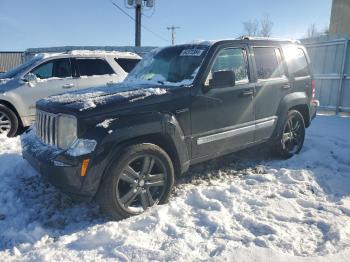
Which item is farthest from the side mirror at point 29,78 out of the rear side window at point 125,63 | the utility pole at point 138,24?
the utility pole at point 138,24

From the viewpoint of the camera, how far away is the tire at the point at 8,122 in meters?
7.08

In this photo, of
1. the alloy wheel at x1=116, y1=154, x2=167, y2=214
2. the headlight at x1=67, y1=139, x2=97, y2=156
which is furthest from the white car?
the headlight at x1=67, y1=139, x2=97, y2=156

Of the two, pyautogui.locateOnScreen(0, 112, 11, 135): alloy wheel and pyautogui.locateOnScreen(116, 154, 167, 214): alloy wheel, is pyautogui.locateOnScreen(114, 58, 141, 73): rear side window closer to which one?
pyautogui.locateOnScreen(0, 112, 11, 135): alloy wheel

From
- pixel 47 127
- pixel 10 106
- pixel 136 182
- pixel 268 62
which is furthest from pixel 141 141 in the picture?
pixel 10 106

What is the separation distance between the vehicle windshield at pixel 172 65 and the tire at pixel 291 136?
201cm

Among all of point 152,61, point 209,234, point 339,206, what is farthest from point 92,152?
point 339,206

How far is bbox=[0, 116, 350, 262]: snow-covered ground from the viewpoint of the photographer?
2889 mm

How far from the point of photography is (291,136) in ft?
18.6

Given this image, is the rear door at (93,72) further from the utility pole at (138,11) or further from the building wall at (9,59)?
the building wall at (9,59)

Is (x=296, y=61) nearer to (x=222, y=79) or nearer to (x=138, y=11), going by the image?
(x=222, y=79)

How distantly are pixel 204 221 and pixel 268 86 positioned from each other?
95.7 inches

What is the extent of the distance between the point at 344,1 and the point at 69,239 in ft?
77.2

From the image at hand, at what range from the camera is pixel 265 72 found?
4.96 metres

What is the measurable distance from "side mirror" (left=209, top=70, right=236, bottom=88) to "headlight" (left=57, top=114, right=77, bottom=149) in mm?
1738
